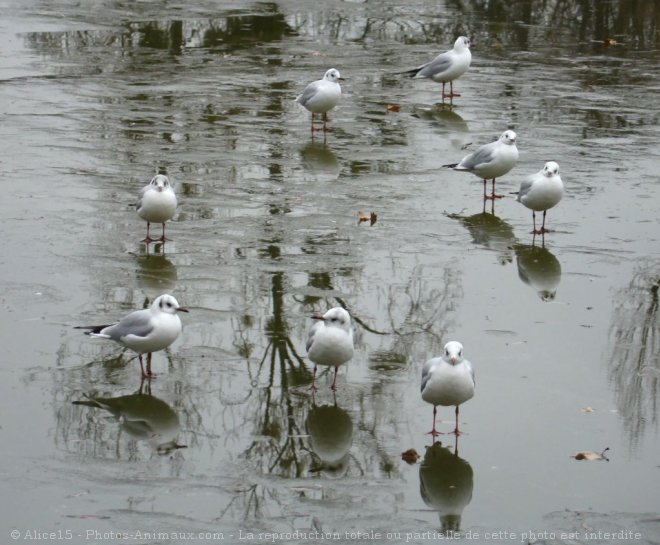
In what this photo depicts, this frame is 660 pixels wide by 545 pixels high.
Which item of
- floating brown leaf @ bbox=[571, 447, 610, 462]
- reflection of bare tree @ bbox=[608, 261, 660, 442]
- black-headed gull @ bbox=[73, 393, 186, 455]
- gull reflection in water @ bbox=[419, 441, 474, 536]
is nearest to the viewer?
gull reflection in water @ bbox=[419, 441, 474, 536]

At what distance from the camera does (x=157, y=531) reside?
687 centimetres

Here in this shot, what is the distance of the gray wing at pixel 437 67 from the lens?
61.0 ft

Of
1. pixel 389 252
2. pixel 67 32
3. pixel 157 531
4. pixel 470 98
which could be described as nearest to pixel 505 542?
pixel 157 531

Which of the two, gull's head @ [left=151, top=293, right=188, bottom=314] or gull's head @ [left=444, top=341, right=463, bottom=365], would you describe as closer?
gull's head @ [left=444, top=341, right=463, bottom=365]

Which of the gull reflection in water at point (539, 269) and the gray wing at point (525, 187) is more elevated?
the gray wing at point (525, 187)

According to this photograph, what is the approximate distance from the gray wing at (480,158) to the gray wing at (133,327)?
224 inches

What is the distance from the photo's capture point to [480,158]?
13.6 meters

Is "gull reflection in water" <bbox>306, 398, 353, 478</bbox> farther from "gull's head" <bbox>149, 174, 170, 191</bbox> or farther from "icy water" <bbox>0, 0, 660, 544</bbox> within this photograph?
"gull's head" <bbox>149, 174, 170, 191</bbox>

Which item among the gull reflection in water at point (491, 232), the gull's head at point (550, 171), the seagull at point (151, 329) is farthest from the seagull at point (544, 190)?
the seagull at point (151, 329)

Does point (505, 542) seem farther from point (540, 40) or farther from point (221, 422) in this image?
point (540, 40)

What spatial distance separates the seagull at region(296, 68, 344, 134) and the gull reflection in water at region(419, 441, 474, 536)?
351 inches

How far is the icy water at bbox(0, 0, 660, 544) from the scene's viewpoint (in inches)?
289

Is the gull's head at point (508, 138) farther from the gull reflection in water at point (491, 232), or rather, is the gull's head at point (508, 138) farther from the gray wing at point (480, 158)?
the gull reflection in water at point (491, 232)

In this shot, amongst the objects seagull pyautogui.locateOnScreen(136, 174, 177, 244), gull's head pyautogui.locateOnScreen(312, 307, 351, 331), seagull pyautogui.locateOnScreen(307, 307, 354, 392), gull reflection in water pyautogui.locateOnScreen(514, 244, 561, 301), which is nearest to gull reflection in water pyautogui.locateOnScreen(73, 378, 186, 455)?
seagull pyautogui.locateOnScreen(307, 307, 354, 392)
